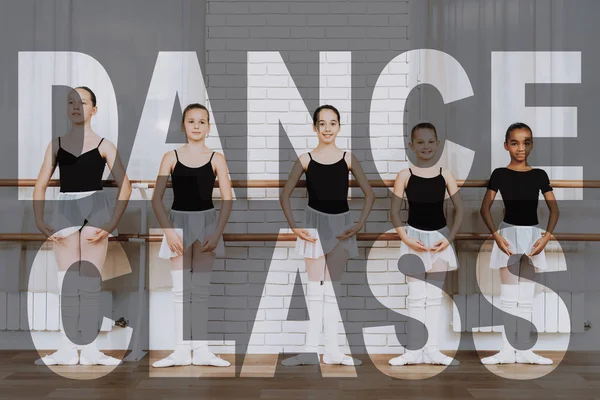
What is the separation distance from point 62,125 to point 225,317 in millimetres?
1217

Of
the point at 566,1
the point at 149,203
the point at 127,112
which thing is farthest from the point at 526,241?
the point at 127,112

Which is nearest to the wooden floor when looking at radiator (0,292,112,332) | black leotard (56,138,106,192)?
radiator (0,292,112,332)

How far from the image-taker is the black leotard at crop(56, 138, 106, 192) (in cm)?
274

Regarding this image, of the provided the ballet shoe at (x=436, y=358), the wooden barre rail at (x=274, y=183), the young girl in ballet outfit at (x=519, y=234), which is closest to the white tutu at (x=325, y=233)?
the wooden barre rail at (x=274, y=183)

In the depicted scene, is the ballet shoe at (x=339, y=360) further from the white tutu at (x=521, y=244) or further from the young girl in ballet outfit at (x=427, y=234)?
the white tutu at (x=521, y=244)

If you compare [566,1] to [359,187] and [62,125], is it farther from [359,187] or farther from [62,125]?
[62,125]

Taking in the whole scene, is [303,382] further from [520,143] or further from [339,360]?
[520,143]

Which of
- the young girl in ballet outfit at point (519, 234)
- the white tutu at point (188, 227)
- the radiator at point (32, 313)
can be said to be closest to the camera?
the white tutu at point (188, 227)

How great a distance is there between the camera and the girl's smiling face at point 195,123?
2.74m

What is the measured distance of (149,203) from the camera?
308cm

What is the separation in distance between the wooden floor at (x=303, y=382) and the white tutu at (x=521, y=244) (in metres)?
0.44

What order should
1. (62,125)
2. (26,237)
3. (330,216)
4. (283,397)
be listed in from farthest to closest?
(62,125), (26,237), (330,216), (283,397)

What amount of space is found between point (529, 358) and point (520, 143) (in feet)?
3.03

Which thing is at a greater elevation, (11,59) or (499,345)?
(11,59)
